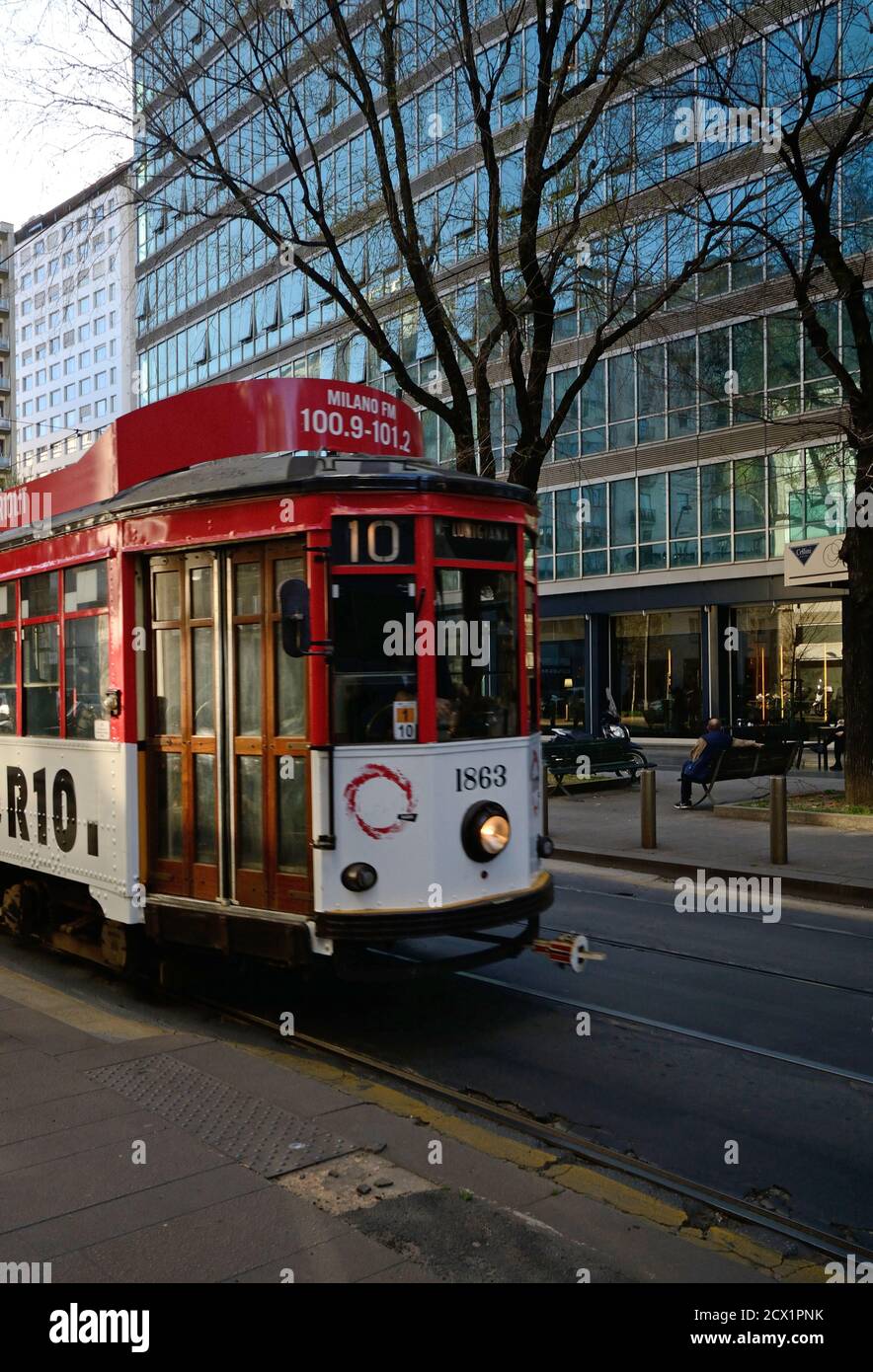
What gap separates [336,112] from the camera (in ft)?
103

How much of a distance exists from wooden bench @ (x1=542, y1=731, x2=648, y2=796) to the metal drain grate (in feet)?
44.3

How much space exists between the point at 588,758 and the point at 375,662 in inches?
544

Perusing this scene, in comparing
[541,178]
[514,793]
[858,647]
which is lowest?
[514,793]

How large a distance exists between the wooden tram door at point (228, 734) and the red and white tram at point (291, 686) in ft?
0.05

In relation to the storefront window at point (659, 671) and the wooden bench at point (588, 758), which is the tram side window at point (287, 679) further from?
the storefront window at point (659, 671)

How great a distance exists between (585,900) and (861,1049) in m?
4.76

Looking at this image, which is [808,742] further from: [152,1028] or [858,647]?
[152,1028]

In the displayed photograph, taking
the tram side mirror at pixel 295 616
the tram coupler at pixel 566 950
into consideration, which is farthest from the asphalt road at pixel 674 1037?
the tram side mirror at pixel 295 616

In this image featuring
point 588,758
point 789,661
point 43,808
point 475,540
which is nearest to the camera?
point 475,540

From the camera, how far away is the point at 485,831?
21.0 feet

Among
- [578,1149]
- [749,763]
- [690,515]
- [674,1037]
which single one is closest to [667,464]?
[690,515]

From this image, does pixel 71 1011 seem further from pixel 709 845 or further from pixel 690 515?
pixel 690 515
